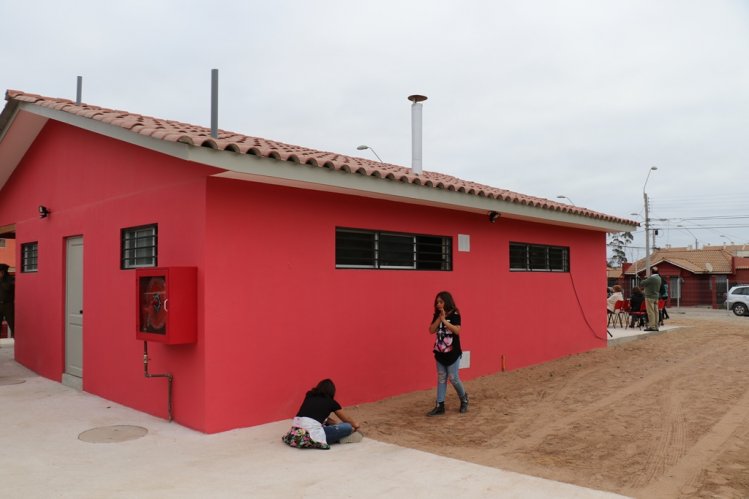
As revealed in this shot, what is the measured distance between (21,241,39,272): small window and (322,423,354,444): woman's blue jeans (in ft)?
23.1

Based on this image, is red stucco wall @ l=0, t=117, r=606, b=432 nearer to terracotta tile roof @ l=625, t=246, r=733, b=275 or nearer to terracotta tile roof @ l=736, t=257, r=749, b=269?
terracotta tile roof @ l=625, t=246, r=733, b=275

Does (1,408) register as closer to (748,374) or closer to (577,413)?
(577,413)

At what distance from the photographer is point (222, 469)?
4777mm

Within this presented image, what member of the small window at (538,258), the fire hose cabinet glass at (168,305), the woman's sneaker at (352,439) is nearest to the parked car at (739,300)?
the small window at (538,258)

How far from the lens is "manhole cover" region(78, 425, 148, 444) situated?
5.63m

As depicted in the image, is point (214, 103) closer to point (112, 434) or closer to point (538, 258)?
point (112, 434)

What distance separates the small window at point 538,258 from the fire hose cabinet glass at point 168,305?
245 inches

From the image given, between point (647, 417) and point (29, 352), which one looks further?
point (29, 352)

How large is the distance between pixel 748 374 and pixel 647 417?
13.1 ft

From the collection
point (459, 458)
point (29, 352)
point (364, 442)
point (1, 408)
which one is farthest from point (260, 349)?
point (29, 352)

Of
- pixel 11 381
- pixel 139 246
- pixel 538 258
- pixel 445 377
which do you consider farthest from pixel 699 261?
pixel 11 381

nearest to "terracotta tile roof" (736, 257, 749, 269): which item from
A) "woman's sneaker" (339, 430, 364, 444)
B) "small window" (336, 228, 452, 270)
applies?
"small window" (336, 228, 452, 270)

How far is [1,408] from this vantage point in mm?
7004

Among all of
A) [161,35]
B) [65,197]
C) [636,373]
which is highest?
[161,35]
